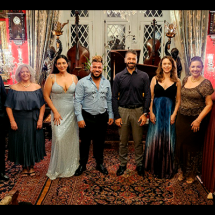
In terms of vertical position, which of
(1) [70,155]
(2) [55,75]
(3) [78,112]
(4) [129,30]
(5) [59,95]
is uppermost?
(4) [129,30]

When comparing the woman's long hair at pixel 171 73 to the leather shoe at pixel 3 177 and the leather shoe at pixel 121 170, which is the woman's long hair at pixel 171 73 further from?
the leather shoe at pixel 3 177

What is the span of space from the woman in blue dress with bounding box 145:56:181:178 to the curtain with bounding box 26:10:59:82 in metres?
3.53

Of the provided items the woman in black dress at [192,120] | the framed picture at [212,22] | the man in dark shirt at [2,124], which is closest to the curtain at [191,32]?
the framed picture at [212,22]

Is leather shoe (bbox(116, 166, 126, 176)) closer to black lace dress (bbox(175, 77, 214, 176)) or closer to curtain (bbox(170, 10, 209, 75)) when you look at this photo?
black lace dress (bbox(175, 77, 214, 176))

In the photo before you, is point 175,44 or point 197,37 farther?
point 175,44

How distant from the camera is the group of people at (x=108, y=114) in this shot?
9.25 ft

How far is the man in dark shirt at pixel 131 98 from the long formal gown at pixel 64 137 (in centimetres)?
56

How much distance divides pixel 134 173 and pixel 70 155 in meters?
0.89

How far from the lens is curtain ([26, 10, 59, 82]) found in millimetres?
5457

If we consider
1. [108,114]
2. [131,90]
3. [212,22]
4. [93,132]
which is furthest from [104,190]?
[212,22]

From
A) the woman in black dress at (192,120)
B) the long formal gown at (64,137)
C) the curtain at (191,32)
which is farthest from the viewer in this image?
the curtain at (191,32)
